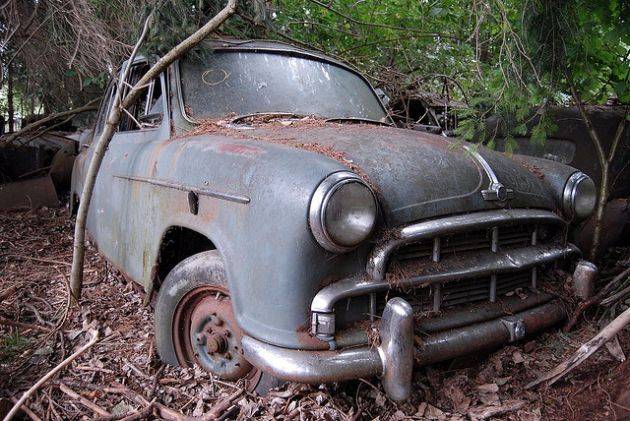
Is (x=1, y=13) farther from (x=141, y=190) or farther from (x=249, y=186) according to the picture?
(x=249, y=186)

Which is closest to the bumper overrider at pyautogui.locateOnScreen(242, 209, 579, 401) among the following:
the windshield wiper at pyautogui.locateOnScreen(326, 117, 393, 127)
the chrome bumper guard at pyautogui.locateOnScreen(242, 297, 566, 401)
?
the chrome bumper guard at pyautogui.locateOnScreen(242, 297, 566, 401)

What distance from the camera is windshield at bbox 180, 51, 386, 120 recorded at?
3182 millimetres

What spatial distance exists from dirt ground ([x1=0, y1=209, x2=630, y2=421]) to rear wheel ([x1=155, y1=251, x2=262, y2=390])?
8 cm

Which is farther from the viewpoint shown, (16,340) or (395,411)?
(16,340)

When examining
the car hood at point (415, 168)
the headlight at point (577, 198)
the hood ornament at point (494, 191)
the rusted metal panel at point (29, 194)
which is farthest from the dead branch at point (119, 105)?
the rusted metal panel at point (29, 194)

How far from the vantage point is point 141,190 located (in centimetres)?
312

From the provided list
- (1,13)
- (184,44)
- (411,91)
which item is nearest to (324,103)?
(184,44)

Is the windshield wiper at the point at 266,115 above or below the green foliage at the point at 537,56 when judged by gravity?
below

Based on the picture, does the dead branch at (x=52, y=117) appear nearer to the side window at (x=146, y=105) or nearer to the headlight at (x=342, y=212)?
the side window at (x=146, y=105)

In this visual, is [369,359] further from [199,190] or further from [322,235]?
[199,190]

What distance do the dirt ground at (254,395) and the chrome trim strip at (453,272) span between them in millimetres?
410

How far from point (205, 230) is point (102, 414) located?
94 cm

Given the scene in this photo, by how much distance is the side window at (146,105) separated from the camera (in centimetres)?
331

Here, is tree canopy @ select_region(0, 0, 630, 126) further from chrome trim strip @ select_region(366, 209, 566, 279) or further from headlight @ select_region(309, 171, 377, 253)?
headlight @ select_region(309, 171, 377, 253)
